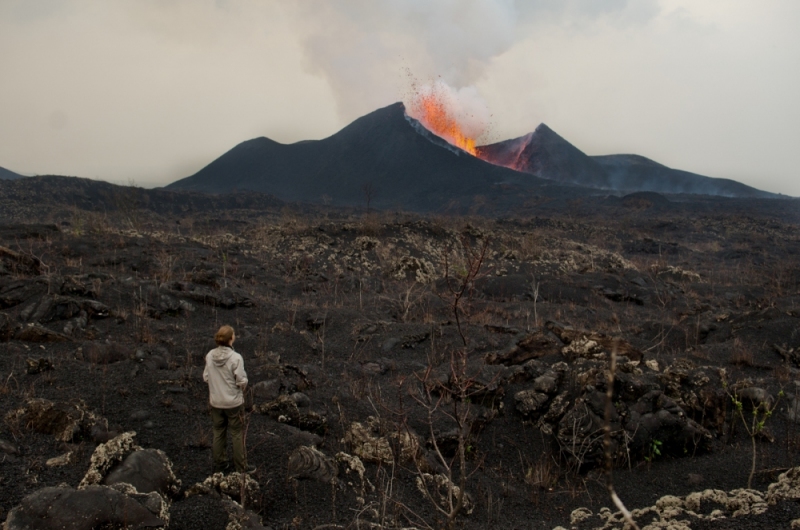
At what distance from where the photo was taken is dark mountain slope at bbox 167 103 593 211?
60344mm

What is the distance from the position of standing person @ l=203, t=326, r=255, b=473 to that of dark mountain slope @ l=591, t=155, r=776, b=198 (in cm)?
7962

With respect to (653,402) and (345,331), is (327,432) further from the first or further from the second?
(345,331)

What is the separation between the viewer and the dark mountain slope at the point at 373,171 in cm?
6034

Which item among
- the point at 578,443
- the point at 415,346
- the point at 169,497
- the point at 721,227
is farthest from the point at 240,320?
the point at 721,227

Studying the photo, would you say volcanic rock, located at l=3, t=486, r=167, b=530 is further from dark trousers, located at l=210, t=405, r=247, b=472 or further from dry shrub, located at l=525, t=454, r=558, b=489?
dry shrub, located at l=525, t=454, r=558, b=489

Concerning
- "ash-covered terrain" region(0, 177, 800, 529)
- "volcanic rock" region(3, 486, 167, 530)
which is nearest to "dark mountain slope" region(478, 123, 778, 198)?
"ash-covered terrain" region(0, 177, 800, 529)

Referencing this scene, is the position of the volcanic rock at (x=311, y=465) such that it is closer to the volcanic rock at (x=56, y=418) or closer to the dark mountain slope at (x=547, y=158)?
the volcanic rock at (x=56, y=418)

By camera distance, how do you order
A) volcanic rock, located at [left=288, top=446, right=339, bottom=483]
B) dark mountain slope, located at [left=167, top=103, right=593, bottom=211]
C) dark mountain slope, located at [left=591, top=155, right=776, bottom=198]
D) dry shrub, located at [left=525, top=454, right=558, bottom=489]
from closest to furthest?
volcanic rock, located at [left=288, top=446, right=339, bottom=483] < dry shrub, located at [left=525, top=454, right=558, bottom=489] < dark mountain slope, located at [left=167, top=103, right=593, bottom=211] < dark mountain slope, located at [left=591, top=155, right=776, bottom=198]

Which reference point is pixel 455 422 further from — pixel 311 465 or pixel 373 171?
pixel 373 171

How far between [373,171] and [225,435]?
65.1 metres

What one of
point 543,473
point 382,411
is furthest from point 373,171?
point 543,473

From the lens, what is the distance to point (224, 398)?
359cm

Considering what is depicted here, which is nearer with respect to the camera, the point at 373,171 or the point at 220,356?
the point at 220,356

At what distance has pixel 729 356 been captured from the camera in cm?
720
